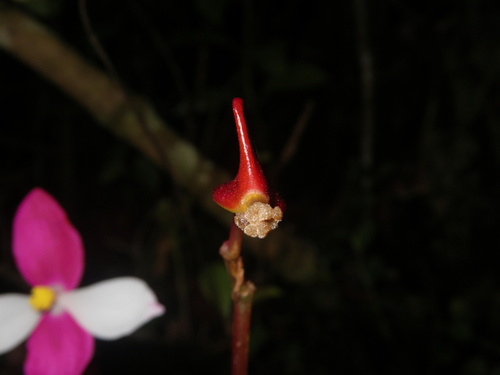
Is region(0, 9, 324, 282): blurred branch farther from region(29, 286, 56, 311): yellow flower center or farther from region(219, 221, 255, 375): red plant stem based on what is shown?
region(219, 221, 255, 375): red plant stem

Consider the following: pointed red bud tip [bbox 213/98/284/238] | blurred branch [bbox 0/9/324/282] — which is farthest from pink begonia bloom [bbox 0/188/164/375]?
blurred branch [bbox 0/9/324/282]

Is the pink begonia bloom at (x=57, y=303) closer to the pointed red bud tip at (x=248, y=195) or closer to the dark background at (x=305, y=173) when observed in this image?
the pointed red bud tip at (x=248, y=195)

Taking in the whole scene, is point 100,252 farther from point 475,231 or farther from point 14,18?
point 475,231

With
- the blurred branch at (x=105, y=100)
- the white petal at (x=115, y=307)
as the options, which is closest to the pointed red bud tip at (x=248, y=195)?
the white petal at (x=115, y=307)

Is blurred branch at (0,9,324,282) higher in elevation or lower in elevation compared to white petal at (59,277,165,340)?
higher

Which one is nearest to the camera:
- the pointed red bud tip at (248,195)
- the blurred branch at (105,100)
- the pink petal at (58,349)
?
the pointed red bud tip at (248,195)
